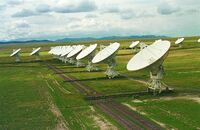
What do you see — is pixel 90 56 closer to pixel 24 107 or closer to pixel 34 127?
pixel 24 107

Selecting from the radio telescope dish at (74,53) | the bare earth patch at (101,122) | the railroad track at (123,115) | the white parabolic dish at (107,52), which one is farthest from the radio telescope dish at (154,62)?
the radio telescope dish at (74,53)

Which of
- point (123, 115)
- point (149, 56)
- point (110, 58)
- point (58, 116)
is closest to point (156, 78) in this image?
point (149, 56)

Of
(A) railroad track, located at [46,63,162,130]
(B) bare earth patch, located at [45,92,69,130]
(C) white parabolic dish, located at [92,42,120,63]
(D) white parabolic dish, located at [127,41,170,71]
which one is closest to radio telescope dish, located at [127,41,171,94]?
(D) white parabolic dish, located at [127,41,170,71]

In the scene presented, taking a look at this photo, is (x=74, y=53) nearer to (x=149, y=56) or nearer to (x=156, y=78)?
(x=149, y=56)

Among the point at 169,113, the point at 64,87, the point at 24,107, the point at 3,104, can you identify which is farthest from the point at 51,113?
the point at 64,87

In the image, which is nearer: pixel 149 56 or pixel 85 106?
pixel 85 106

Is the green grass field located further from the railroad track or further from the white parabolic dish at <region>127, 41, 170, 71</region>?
the white parabolic dish at <region>127, 41, 170, 71</region>

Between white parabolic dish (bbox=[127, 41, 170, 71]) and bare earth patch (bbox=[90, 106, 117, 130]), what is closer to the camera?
bare earth patch (bbox=[90, 106, 117, 130])

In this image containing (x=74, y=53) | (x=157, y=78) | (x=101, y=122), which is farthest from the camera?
(x=74, y=53)
